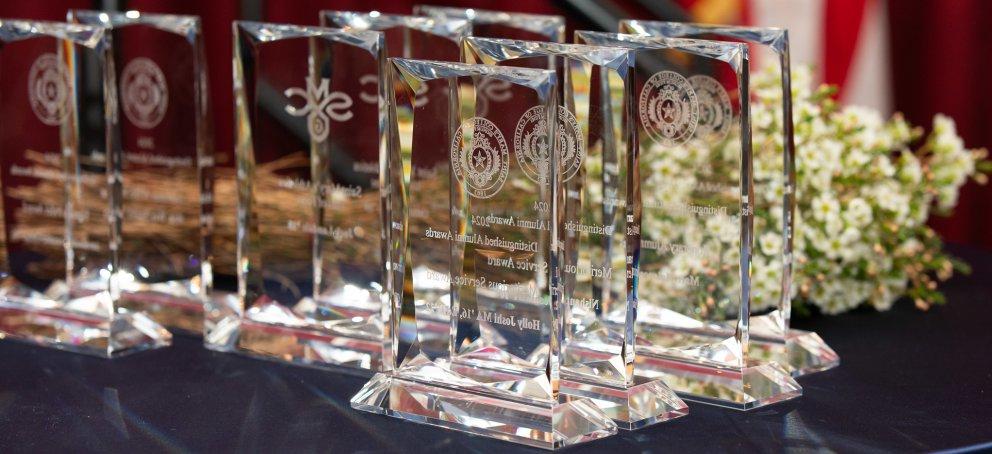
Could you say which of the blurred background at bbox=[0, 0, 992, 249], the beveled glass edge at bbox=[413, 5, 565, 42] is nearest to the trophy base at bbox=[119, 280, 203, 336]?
the beveled glass edge at bbox=[413, 5, 565, 42]

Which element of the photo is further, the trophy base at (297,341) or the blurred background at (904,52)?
the blurred background at (904,52)

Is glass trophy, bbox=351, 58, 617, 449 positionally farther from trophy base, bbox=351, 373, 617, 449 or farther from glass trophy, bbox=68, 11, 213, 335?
glass trophy, bbox=68, 11, 213, 335

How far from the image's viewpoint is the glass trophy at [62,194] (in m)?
1.38

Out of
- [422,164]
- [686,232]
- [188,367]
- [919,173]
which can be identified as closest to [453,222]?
[422,164]

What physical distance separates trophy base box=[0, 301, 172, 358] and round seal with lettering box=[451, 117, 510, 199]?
488mm

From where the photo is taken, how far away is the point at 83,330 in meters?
1.41

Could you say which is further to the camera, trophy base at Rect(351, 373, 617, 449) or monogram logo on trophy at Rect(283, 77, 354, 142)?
monogram logo on trophy at Rect(283, 77, 354, 142)

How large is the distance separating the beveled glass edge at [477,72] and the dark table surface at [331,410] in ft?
1.02

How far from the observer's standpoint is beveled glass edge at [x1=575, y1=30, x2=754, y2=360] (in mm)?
1173

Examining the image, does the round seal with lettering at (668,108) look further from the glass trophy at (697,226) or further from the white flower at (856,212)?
the white flower at (856,212)

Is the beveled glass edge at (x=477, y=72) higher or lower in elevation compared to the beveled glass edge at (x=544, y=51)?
lower

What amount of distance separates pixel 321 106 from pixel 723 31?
1.39 ft

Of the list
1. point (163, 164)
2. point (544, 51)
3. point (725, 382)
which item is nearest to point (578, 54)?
point (544, 51)

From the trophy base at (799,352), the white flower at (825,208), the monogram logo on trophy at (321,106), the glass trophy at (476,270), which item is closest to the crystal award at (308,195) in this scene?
the monogram logo on trophy at (321,106)
